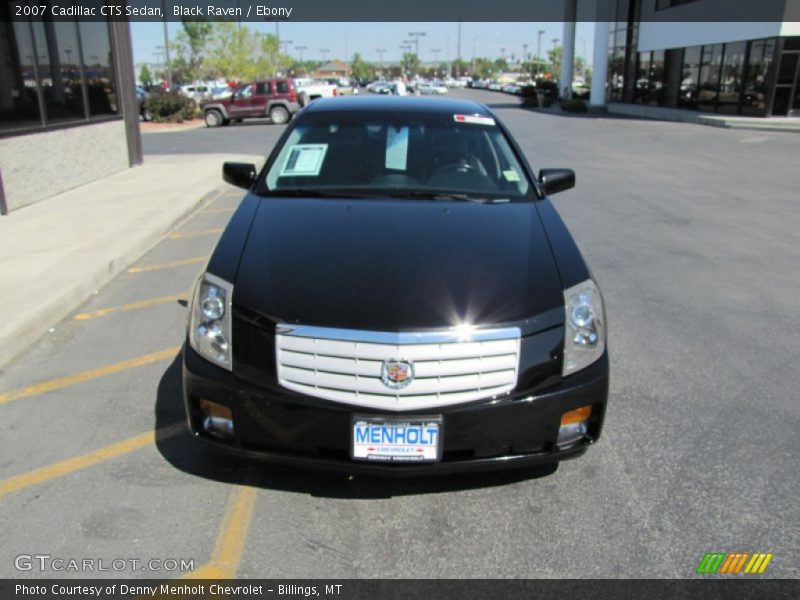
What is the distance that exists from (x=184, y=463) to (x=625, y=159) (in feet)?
48.4

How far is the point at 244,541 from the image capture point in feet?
8.74

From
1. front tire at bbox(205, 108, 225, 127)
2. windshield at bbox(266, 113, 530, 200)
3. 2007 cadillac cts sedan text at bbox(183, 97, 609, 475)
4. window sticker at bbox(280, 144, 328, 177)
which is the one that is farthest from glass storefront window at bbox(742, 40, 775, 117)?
2007 cadillac cts sedan text at bbox(183, 97, 609, 475)

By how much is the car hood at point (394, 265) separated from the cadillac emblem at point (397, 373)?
146 mm

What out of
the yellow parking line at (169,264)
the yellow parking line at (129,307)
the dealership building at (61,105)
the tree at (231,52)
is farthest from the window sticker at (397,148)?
the tree at (231,52)

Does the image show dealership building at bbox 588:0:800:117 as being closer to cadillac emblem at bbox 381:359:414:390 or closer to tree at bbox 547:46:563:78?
cadillac emblem at bbox 381:359:414:390

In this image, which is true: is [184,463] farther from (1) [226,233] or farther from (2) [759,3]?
(2) [759,3]

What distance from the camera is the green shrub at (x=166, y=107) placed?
1168 inches

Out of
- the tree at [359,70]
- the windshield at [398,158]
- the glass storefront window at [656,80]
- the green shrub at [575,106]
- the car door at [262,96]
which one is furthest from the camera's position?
the tree at [359,70]

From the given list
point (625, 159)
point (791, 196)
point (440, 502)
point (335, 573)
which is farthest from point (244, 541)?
point (625, 159)

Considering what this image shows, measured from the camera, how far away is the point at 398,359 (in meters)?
2.58

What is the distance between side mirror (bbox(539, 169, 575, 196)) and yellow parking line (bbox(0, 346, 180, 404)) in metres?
2.70

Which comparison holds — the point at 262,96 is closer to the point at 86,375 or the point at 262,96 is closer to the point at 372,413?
the point at 86,375

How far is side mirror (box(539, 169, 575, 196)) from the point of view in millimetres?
4273

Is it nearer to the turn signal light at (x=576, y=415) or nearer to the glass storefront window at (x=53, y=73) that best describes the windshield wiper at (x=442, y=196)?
the turn signal light at (x=576, y=415)
